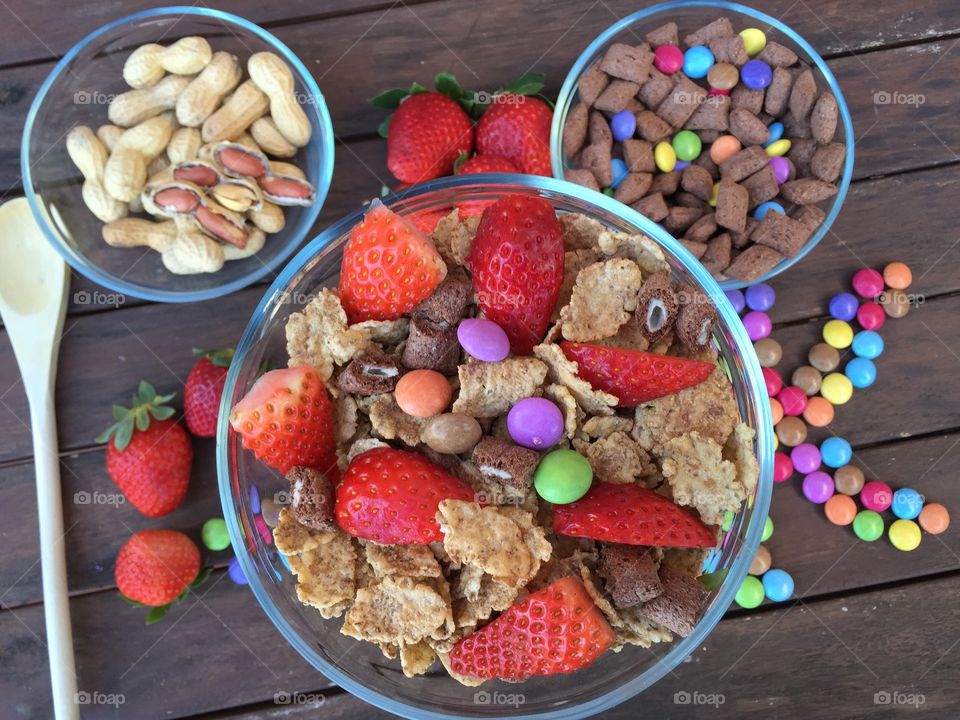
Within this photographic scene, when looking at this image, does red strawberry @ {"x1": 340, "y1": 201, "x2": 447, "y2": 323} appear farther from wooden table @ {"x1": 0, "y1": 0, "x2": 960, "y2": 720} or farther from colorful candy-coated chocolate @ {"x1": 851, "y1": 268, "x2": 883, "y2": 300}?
colorful candy-coated chocolate @ {"x1": 851, "y1": 268, "x2": 883, "y2": 300}

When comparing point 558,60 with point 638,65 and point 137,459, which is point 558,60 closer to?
point 638,65

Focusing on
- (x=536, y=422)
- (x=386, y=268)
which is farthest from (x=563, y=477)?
(x=386, y=268)

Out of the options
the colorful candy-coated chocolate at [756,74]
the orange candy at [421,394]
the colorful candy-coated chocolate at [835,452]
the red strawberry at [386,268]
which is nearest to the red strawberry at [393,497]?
the orange candy at [421,394]

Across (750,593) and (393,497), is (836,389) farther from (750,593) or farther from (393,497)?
(393,497)

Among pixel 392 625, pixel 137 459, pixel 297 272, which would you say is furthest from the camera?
pixel 137 459

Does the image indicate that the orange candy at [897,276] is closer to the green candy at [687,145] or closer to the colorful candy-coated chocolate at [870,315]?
the colorful candy-coated chocolate at [870,315]

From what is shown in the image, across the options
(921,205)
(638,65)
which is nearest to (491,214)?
(638,65)
